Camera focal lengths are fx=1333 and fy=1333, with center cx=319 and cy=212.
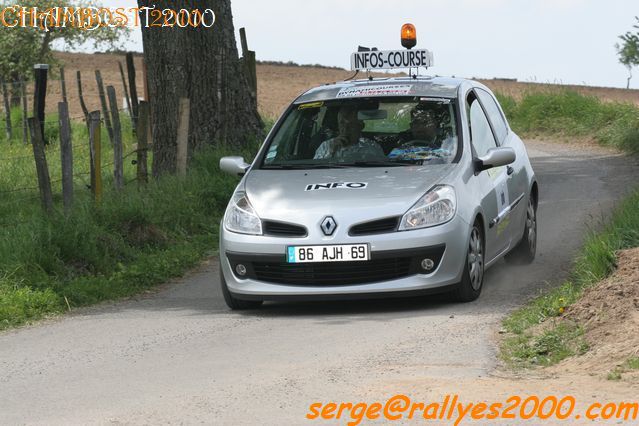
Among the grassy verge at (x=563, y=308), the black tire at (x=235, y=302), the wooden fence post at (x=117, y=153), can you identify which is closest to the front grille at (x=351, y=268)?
the black tire at (x=235, y=302)

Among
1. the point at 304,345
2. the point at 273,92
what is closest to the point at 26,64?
the point at 273,92

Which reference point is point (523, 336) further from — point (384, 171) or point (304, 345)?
point (384, 171)

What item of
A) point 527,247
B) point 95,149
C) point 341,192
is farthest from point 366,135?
point 95,149

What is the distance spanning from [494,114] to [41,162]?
186 inches

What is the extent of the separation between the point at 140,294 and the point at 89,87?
3650 centimetres

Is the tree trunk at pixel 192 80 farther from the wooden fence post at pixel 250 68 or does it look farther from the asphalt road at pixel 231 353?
the asphalt road at pixel 231 353

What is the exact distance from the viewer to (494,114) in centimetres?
1216

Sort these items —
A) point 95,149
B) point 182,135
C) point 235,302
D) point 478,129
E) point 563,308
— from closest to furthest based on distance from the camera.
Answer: point 563,308, point 235,302, point 478,129, point 95,149, point 182,135

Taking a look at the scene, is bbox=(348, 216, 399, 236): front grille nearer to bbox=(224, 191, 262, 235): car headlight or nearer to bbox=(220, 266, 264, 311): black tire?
bbox=(224, 191, 262, 235): car headlight

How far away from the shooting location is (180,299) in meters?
11.5

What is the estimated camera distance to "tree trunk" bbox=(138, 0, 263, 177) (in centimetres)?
1811

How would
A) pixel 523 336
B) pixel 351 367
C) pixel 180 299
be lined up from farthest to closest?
pixel 180 299
pixel 523 336
pixel 351 367

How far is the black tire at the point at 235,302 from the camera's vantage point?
1027 centimetres

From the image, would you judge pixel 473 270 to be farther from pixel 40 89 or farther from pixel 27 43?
pixel 27 43
